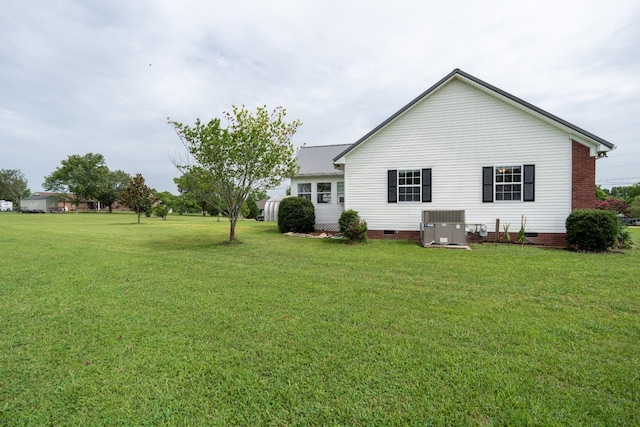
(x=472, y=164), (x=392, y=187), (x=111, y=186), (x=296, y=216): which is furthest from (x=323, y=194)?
(x=111, y=186)

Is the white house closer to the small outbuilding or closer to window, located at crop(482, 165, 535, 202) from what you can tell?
window, located at crop(482, 165, 535, 202)

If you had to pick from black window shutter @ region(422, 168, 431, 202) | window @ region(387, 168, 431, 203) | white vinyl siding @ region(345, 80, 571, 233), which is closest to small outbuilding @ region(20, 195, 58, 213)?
white vinyl siding @ region(345, 80, 571, 233)

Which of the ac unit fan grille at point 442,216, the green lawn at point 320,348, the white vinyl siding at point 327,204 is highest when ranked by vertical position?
the white vinyl siding at point 327,204

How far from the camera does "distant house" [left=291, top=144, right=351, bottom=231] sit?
16875mm

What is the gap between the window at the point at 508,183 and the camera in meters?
11.5

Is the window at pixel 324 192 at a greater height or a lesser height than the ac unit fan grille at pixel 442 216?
greater

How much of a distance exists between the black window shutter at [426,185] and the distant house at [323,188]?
500cm

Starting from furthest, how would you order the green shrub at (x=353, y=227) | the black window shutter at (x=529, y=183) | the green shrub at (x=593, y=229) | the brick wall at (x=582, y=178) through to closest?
1. the green shrub at (x=353, y=227)
2. the black window shutter at (x=529, y=183)
3. the brick wall at (x=582, y=178)
4. the green shrub at (x=593, y=229)

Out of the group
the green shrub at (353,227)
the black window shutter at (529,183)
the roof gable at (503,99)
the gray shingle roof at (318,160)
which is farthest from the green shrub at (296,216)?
the black window shutter at (529,183)

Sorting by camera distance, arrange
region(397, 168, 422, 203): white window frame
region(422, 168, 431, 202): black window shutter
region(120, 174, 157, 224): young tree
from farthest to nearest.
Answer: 1. region(120, 174, 157, 224): young tree
2. region(397, 168, 422, 203): white window frame
3. region(422, 168, 431, 202): black window shutter

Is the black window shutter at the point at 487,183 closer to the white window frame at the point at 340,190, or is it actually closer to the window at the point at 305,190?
the white window frame at the point at 340,190

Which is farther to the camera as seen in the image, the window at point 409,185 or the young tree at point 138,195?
the young tree at point 138,195

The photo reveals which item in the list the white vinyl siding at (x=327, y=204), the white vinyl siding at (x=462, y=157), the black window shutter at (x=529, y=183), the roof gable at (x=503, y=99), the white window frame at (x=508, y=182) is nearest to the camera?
the roof gable at (x=503, y=99)

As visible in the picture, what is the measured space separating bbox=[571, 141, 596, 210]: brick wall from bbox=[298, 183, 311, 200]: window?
12418 millimetres
